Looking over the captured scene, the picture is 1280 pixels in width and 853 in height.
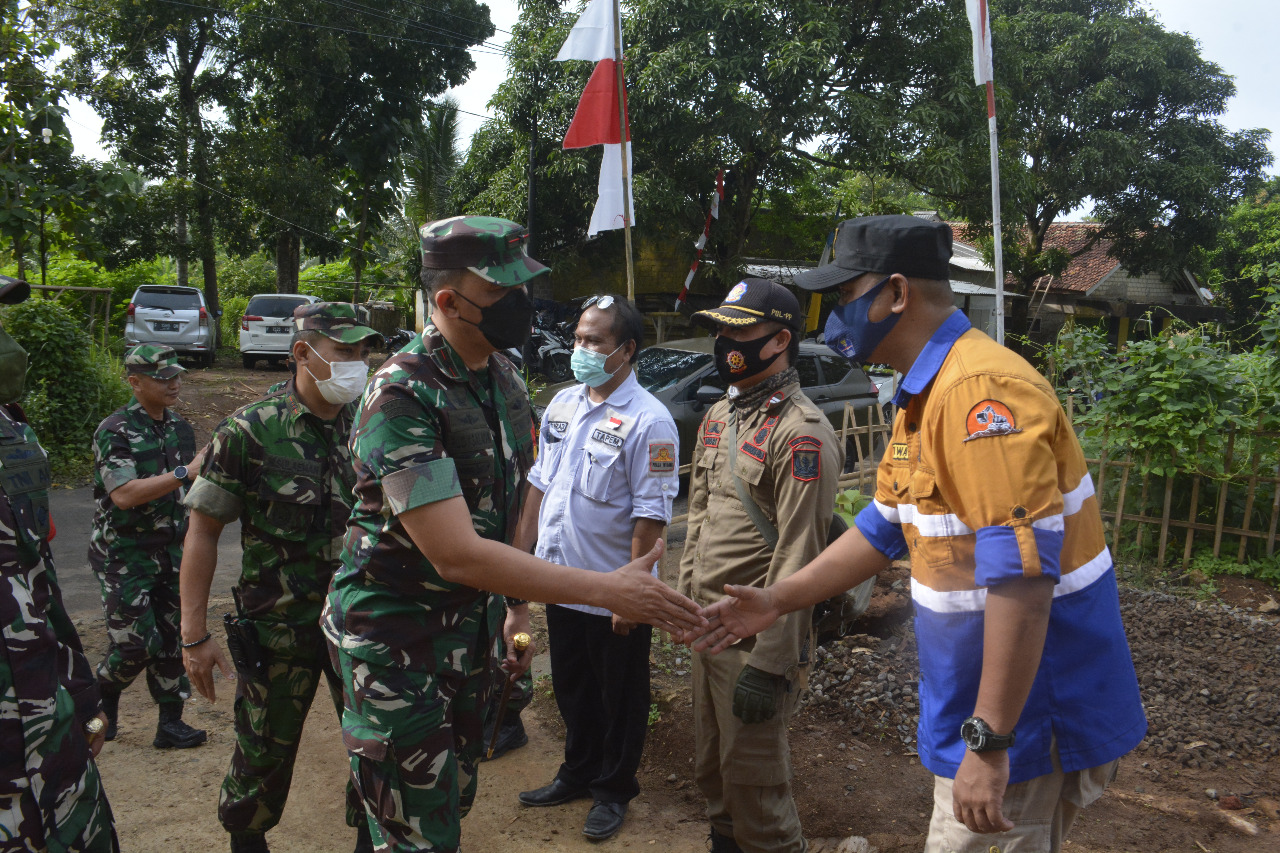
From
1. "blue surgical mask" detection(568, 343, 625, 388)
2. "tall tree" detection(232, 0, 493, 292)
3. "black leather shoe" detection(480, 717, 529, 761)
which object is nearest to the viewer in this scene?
"blue surgical mask" detection(568, 343, 625, 388)

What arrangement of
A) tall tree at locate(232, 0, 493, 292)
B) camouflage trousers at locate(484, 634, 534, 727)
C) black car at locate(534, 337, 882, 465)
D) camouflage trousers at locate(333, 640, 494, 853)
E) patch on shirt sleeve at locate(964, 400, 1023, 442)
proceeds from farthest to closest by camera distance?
tall tree at locate(232, 0, 493, 292)
black car at locate(534, 337, 882, 465)
camouflage trousers at locate(484, 634, 534, 727)
camouflage trousers at locate(333, 640, 494, 853)
patch on shirt sleeve at locate(964, 400, 1023, 442)

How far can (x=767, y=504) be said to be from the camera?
299cm

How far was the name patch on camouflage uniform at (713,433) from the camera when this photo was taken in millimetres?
3219

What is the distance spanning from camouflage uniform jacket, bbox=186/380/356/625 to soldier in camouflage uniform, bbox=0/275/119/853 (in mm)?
743

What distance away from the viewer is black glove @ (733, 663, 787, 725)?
275cm

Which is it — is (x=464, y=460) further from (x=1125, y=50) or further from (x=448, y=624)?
(x=1125, y=50)

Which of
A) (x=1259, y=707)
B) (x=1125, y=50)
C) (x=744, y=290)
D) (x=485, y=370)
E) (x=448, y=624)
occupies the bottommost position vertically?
(x=1259, y=707)

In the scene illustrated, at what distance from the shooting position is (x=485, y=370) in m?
2.48

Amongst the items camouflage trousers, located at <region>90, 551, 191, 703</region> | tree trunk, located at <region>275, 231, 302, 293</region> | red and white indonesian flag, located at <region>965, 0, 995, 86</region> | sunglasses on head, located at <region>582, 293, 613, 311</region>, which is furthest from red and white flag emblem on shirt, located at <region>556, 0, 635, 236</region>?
tree trunk, located at <region>275, 231, 302, 293</region>

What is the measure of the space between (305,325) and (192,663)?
1.20 meters

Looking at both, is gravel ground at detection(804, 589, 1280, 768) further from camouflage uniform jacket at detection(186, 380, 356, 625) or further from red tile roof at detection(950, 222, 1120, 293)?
red tile roof at detection(950, 222, 1120, 293)

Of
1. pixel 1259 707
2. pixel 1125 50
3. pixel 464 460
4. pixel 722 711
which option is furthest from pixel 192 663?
pixel 1125 50

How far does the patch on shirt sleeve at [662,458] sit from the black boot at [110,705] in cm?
275

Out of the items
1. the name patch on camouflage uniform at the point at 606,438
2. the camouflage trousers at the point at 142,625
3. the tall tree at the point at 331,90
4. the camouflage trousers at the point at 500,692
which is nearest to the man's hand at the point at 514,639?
the camouflage trousers at the point at 500,692
